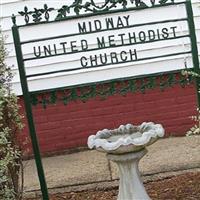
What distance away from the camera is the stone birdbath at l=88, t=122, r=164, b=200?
3945mm

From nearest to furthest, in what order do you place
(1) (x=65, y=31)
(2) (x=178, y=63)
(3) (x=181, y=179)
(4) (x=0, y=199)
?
(4) (x=0, y=199) < (1) (x=65, y=31) < (3) (x=181, y=179) < (2) (x=178, y=63)

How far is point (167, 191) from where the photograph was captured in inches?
203

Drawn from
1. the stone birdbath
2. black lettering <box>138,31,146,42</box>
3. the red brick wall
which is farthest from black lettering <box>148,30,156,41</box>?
the red brick wall

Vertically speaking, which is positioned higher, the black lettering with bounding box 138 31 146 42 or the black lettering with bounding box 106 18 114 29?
the black lettering with bounding box 106 18 114 29

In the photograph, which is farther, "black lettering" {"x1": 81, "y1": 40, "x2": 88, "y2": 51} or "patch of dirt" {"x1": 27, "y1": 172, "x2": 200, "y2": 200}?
"patch of dirt" {"x1": 27, "y1": 172, "x2": 200, "y2": 200}

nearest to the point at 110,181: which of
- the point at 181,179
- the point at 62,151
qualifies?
the point at 181,179

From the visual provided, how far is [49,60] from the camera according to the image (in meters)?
6.39

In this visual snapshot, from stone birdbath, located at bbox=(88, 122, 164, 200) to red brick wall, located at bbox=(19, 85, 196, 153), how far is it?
2.14m

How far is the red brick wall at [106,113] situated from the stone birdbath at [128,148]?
2.14 m

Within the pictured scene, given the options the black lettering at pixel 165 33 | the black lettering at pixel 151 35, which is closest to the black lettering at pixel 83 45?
the black lettering at pixel 151 35

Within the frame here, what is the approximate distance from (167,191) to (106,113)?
1.77 meters

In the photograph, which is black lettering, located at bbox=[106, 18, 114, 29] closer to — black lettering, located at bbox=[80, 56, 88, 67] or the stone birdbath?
black lettering, located at bbox=[80, 56, 88, 67]

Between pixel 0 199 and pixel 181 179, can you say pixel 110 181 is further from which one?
pixel 0 199

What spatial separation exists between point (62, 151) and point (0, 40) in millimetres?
2441
